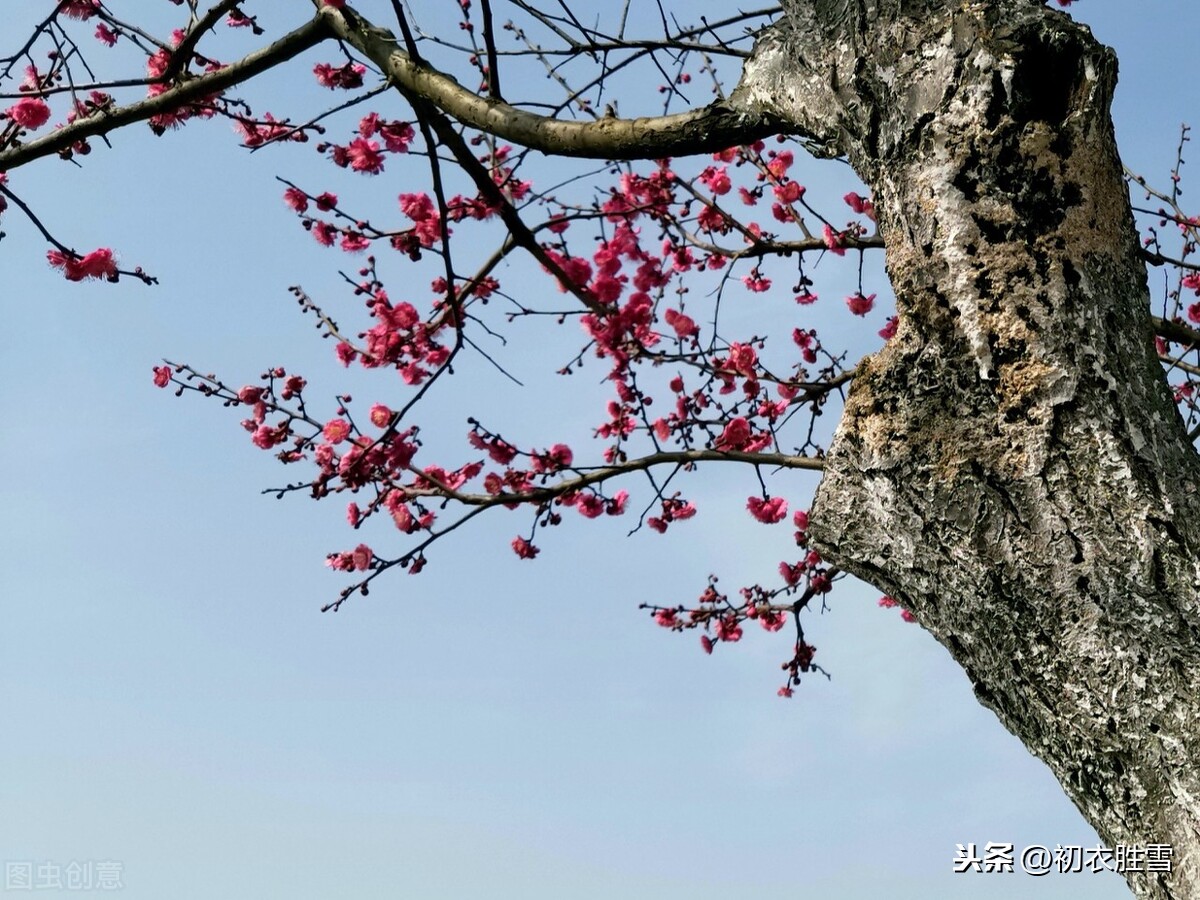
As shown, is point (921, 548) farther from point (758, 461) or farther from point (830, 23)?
point (758, 461)

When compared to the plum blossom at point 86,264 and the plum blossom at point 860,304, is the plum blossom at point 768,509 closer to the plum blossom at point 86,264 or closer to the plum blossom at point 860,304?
the plum blossom at point 860,304

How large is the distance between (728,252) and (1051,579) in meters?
3.48

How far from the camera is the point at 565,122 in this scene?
10.4 feet

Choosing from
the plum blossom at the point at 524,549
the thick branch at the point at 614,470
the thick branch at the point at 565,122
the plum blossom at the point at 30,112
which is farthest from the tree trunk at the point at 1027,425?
the plum blossom at the point at 30,112

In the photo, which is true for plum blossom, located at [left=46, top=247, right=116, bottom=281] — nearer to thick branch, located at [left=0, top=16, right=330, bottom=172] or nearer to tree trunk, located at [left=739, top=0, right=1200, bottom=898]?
thick branch, located at [left=0, top=16, right=330, bottom=172]

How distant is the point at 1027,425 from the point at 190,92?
324cm

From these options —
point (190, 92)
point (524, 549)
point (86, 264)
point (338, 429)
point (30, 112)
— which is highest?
point (30, 112)

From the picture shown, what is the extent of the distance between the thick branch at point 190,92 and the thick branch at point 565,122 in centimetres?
13

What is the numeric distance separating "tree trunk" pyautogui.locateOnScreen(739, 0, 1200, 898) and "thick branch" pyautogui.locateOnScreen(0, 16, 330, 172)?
2208 millimetres

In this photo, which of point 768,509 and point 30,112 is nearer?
point 30,112

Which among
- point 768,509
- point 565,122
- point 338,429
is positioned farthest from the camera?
point 768,509

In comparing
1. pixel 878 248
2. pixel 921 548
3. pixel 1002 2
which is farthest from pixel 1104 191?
pixel 878 248

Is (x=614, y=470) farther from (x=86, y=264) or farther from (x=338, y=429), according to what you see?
(x=86, y=264)

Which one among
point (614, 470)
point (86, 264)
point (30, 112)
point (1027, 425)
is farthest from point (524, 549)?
point (1027, 425)
